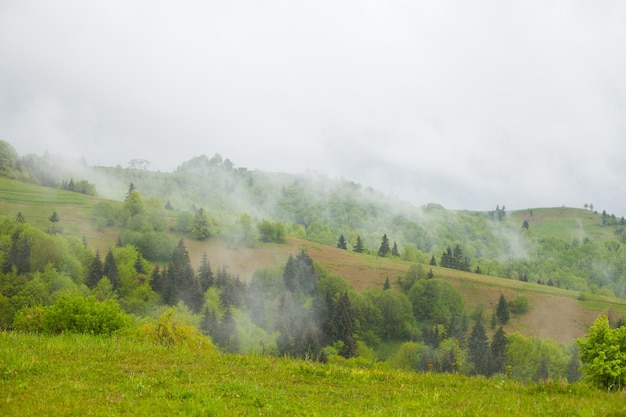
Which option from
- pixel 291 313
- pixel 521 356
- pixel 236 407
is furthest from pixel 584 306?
pixel 236 407

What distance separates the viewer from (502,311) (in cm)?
17688

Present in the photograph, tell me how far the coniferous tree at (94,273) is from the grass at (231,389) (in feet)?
460

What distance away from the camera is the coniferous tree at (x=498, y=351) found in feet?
427

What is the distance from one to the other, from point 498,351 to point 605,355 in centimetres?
13352

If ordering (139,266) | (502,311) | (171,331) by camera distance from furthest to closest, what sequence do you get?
(502,311) < (139,266) < (171,331)

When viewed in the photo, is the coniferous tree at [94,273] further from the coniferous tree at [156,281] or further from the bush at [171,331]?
the bush at [171,331]

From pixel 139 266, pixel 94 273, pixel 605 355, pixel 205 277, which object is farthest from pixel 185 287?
pixel 605 355

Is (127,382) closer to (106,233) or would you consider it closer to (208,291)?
(208,291)

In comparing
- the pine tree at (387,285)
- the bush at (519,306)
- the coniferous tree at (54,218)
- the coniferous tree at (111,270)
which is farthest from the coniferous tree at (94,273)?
the bush at (519,306)

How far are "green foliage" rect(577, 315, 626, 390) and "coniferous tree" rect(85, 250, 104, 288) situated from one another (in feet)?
505

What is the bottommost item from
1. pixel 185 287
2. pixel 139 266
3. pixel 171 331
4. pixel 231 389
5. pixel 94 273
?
pixel 94 273

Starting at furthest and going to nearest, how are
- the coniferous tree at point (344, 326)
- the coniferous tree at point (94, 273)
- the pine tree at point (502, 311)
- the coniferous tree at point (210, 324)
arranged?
1. the pine tree at point (502, 311)
2. the coniferous tree at point (94, 273)
3. the coniferous tree at point (344, 326)
4. the coniferous tree at point (210, 324)

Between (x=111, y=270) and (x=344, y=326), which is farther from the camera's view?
(x=111, y=270)

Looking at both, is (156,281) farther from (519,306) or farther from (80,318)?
(519,306)
